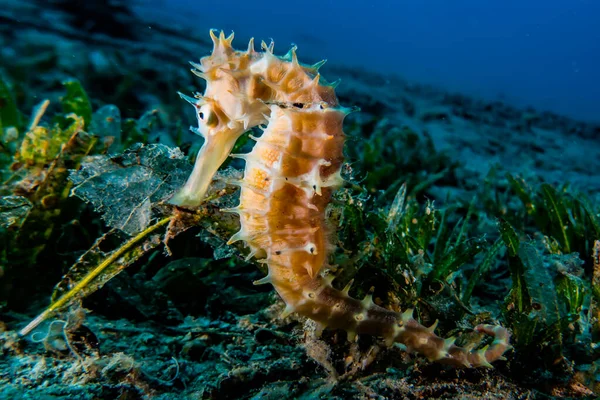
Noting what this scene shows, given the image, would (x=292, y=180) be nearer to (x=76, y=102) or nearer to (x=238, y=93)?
(x=238, y=93)

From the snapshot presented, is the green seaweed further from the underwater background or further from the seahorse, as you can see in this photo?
the seahorse

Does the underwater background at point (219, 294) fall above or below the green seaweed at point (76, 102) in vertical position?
below

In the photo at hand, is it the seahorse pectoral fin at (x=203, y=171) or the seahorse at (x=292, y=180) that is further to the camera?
the seahorse pectoral fin at (x=203, y=171)

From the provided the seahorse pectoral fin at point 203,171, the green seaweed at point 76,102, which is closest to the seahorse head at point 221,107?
the seahorse pectoral fin at point 203,171

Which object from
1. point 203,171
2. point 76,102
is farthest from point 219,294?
point 76,102

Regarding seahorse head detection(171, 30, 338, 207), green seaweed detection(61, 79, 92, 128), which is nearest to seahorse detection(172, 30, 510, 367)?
seahorse head detection(171, 30, 338, 207)

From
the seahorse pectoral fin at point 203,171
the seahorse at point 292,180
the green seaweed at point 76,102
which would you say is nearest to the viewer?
the seahorse at point 292,180

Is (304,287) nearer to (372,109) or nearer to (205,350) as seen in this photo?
(205,350)

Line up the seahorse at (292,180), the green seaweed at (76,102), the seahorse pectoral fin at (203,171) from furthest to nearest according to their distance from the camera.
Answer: the green seaweed at (76,102) < the seahorse pectoral fin at (203,171) < the seahorse at (292,180)

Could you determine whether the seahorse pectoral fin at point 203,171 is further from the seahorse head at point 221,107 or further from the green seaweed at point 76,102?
the green seaweed at point 76,102
